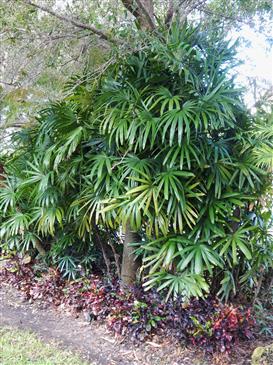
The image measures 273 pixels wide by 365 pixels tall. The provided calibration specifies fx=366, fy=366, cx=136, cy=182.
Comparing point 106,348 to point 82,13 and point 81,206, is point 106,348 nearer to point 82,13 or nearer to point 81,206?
point 81,206

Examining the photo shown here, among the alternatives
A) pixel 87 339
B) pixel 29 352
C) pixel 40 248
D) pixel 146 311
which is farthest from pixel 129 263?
pixel 40 248

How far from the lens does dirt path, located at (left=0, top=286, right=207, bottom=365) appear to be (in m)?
2.73

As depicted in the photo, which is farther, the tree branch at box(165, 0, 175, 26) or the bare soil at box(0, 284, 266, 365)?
the tree branch at box(165, 0, 175, 26)

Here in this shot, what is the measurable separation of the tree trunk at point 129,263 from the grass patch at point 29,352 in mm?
816

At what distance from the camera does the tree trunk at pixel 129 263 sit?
3.31 m

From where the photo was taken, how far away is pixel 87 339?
3.01 m

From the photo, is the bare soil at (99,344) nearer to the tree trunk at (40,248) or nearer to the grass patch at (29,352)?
the grass patch at (29,352)

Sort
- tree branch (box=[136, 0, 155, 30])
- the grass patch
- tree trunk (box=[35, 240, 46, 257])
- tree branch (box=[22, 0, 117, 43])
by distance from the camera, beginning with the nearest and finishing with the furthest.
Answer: the grass patch → tree branch (box=[136, 0, 155, 30]) → tree branch (box=[22, 0, 117, 43]) → tree trunk (box=[35, 240, 46, 257])

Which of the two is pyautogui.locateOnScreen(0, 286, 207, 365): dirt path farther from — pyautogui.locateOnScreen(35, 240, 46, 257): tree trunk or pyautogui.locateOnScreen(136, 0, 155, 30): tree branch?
pyautogui.locateOnScreen(136, 0, 155, 30): tree branch

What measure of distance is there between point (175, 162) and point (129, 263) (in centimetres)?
112

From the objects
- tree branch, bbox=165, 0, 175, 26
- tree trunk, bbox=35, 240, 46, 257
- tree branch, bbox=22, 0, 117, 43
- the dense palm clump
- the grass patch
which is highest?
tree branch, bbox=165, 0, 175, 26

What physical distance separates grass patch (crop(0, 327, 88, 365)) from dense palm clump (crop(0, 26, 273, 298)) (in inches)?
32.6

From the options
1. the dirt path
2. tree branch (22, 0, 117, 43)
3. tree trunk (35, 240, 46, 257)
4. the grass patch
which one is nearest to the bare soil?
the dirt path

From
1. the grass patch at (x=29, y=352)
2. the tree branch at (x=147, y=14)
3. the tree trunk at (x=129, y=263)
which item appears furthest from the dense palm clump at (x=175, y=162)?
the grass patch at (x=29, y=352)
